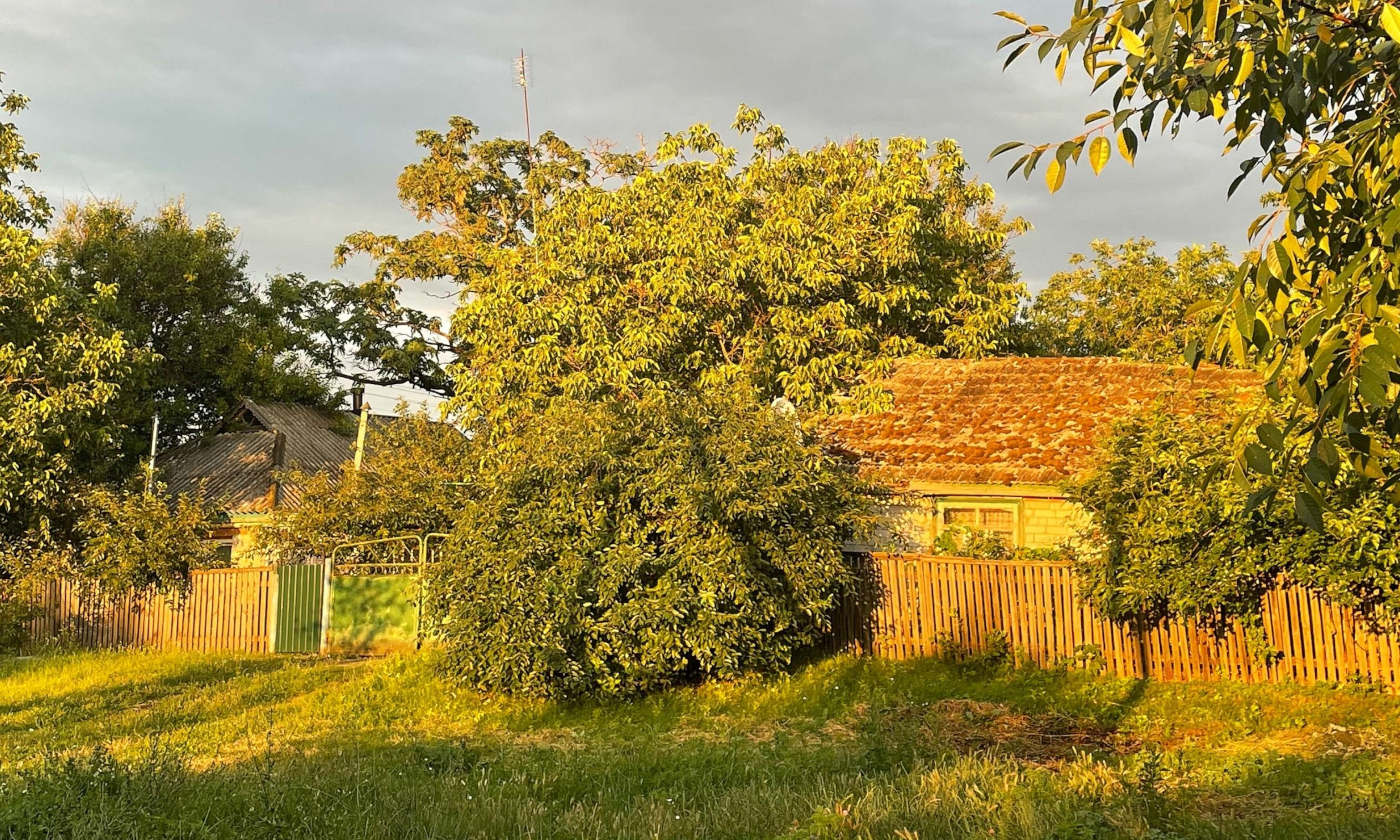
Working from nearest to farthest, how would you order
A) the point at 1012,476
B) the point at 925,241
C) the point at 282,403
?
the point at 1012,476 < the point at 925,241 < the point at 282,403

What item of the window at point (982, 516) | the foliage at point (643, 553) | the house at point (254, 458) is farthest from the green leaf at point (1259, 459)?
the house at point (254, 458)

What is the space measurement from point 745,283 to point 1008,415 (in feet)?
24.9

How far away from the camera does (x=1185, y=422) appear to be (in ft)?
42.7

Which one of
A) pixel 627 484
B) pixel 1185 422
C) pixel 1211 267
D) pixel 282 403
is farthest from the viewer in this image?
pixel 282 403

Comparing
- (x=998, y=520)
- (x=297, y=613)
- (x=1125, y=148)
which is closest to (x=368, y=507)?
(x=297, y=613)

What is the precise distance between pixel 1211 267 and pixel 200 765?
30.5m

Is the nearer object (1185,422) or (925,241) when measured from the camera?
(1185,422)

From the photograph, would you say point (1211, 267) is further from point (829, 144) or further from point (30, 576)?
point (30, 576)

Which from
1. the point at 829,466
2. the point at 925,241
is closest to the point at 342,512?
the point at 829,466

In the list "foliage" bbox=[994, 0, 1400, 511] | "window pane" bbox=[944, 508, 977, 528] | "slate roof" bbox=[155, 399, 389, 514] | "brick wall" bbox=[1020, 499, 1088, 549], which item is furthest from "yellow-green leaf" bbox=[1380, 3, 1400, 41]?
"slate roof" bbox=[155, 399, 389, 514]

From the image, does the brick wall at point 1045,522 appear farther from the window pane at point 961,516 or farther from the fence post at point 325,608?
the fence post at point 325,608

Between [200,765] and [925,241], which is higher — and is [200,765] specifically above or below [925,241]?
below

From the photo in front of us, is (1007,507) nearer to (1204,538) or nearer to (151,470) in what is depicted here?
(1204,538)

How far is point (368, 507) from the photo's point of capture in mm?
21688
